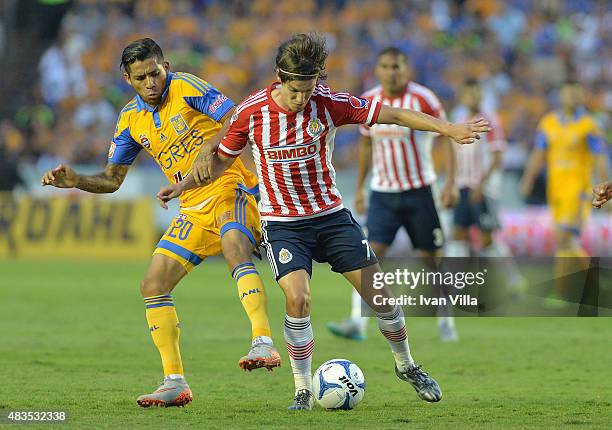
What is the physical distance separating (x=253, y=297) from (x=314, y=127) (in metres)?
1.04

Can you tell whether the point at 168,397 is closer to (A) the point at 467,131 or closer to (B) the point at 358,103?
(B) the point at 358,103

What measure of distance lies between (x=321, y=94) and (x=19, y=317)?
620 centimetres

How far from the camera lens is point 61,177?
6688 millimetres

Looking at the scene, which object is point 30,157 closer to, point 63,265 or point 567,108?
point 63,265

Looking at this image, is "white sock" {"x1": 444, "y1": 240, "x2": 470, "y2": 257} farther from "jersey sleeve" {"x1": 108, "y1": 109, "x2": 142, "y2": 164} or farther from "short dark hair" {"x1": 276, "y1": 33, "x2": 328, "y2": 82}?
"short dark hair" {"x1": 276, "y1": 33, "x2": 328, "y2": 82}

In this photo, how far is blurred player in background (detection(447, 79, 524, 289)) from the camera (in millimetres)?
13508

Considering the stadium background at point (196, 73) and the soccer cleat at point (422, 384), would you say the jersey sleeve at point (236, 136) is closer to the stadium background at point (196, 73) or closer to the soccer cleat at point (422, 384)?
the soccer cleat at point (422, 384)

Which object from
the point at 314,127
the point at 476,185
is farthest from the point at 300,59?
the point at 476,185

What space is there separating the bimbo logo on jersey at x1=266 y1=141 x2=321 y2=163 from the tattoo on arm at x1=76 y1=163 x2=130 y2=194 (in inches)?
44.3

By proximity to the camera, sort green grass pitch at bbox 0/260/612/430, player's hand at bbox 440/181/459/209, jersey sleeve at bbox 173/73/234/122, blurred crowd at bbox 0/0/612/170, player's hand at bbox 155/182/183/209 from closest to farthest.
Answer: green grass pitch at bbox 0/260/612/430
player's hand at bbox 155/182/183/209
jersey sleeve at bbox 173/73/234/122
player's hand at bbox 440/181/459/209
blurred crowd at bbox 0/0/612/170

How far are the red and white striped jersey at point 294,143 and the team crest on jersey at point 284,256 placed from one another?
21 cm

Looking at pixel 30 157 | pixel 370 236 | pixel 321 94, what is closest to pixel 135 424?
pixel 321 94

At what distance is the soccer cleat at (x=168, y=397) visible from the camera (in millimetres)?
6383

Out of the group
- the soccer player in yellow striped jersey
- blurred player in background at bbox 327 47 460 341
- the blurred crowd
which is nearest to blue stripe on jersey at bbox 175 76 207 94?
the soccer player in yellow striped jersey
